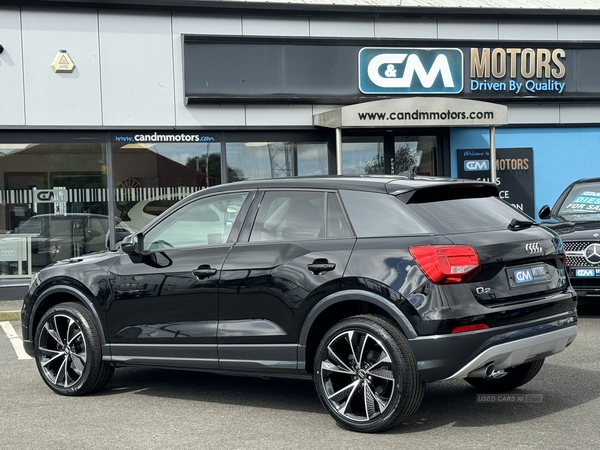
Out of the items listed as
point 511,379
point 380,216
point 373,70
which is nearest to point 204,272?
point 380,216

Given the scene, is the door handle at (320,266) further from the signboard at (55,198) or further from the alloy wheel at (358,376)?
the signboard at (55,198)

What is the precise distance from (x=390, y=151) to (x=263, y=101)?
8.68 ft

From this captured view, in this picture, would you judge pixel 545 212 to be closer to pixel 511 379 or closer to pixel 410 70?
pixel 511 379

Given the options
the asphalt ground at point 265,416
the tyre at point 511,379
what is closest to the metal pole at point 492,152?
the asphalt ground at point 265,416

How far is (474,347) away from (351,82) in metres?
10.4

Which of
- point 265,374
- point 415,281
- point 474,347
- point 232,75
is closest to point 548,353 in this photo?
point 474,347

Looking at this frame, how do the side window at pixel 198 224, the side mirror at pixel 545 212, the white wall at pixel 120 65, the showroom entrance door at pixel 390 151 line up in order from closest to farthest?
the side window at pixel 198 224 → the side mirror at pixel 545 212 → the white wall at pixel 120 65 → the showroom entrance door at pixel 390 151

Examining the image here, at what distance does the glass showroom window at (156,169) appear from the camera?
14.5m

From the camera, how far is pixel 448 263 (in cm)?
518

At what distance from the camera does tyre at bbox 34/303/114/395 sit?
263 inches

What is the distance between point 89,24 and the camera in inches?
557

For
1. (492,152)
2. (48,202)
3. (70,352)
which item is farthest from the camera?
(492,152)

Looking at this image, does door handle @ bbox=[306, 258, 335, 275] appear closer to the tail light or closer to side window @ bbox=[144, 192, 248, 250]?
the tail light

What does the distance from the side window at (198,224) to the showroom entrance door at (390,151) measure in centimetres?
901
